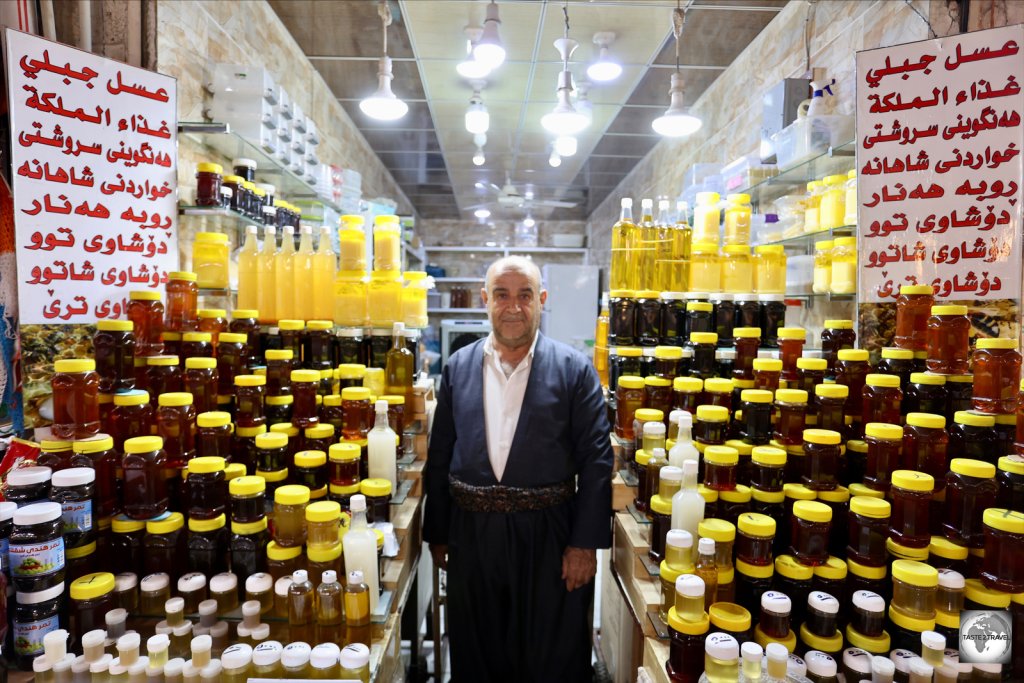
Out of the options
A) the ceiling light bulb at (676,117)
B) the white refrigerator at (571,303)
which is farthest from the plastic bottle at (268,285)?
the white refrigerator at (571,303)

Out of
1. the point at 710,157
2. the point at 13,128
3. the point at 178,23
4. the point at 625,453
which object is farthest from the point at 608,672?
the point at 710,157

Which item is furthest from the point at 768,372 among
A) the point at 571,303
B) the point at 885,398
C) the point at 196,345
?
the point at 571,303

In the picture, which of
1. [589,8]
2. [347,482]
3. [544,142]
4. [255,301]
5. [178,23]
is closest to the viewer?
[347,482]

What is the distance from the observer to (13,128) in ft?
5.68

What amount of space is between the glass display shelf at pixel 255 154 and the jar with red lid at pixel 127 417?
1310 millimetres

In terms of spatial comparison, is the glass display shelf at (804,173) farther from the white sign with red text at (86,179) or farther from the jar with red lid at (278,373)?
the white sign with red text at (86,179)

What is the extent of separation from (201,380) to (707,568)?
1.53m

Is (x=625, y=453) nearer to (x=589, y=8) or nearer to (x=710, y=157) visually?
(x=589, y=8)

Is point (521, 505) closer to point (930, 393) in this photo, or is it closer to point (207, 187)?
point (930, 393)

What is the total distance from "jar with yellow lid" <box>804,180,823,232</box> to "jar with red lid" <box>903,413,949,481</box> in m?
1.25

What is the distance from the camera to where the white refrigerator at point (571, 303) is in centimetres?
816

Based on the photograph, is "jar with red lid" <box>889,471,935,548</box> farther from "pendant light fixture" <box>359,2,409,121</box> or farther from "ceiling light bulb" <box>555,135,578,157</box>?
"ceiling light bulb" <box>555,135,578,157</box>

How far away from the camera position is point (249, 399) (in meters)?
1.72

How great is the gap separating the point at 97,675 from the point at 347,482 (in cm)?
64
